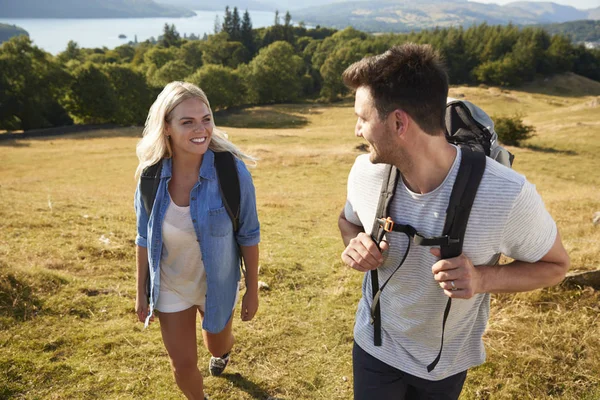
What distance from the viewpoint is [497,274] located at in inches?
93.0

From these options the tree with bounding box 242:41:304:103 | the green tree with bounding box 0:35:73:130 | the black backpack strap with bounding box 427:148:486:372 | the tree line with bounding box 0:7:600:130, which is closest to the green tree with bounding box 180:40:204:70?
the tree line with bounding box 0:7:600:130

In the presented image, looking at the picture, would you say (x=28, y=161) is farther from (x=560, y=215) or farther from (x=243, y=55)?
(x=243, y=55)

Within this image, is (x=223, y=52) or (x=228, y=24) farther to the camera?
(x=228, y=24)

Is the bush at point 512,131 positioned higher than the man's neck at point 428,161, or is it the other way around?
the man's neck at point 428,161

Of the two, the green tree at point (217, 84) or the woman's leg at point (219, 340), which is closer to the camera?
the woman's leg at point (219, 340)

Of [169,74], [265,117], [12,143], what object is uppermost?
[169,74]

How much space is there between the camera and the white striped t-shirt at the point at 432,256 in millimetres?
2279

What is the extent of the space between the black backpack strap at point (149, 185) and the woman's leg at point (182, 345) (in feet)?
3.20

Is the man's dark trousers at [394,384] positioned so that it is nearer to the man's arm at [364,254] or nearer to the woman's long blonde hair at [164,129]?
the man's arm at [364,254]

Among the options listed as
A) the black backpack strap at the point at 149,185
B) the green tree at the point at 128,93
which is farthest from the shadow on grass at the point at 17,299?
the green tree at the point at 128,93

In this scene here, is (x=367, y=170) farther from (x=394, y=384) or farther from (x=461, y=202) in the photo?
(x=394, y=384)

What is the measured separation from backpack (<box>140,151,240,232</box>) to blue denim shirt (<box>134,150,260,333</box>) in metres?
0.04

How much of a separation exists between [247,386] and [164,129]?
9.66 ft

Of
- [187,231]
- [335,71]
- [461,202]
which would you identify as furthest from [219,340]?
[335,71]
